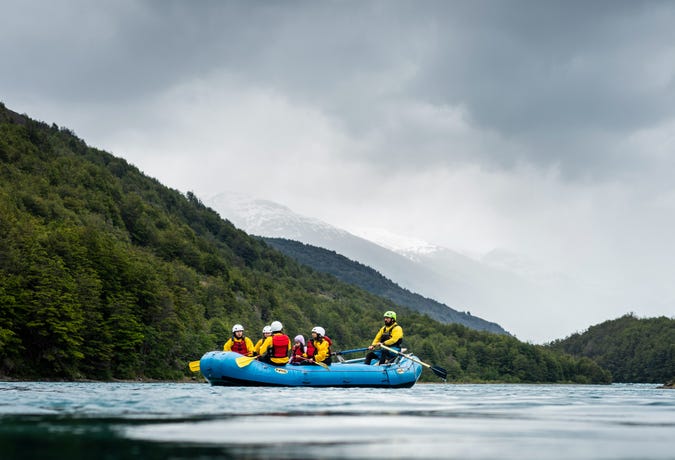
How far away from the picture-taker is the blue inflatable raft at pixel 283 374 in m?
39.3

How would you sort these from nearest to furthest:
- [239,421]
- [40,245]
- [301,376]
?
1. [239,421]
2. [301,376]
3. [40,245]

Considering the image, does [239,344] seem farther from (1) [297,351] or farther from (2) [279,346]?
(2) [279,346]

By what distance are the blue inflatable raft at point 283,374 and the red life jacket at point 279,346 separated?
2.17ft

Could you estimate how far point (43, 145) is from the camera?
593 feet

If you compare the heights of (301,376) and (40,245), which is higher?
(40,245)

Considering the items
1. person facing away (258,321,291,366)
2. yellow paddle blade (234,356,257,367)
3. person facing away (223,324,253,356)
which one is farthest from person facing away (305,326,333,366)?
person facing away (223,324,253,356)

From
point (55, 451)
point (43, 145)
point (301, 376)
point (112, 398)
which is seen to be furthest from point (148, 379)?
point (43, 145)

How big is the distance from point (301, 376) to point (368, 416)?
18939 mm

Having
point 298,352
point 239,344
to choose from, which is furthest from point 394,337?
point 239,344

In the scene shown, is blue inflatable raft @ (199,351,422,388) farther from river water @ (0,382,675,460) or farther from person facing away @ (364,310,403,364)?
river water @ (0,382,675,460)

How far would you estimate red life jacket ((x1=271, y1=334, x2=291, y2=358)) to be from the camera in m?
40.4

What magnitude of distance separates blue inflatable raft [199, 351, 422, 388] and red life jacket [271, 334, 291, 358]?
0.66 metres

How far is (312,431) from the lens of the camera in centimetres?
1730

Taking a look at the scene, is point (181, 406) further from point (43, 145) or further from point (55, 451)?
point (43, 145)
